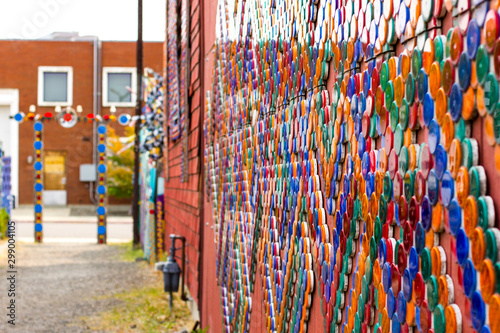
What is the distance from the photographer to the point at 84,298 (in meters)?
9.22

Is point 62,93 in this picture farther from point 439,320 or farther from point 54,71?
point 439,320

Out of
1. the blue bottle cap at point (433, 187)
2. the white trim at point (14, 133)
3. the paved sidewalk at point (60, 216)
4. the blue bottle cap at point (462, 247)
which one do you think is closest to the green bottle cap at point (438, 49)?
the blue bottle cap at point (433, 187)

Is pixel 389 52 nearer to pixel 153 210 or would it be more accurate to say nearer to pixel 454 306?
pixel 454 306

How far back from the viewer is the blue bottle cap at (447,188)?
4.37 feet

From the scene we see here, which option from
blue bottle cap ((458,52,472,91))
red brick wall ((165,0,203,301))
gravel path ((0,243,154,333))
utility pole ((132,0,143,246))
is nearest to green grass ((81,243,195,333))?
gravel path ((0,243,154,333))

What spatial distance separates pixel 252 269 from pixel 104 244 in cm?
1451

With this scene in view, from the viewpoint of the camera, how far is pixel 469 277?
4.17ft

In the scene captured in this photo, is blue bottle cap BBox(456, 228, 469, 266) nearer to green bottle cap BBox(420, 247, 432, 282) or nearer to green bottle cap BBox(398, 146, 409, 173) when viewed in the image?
green bottle cap BBox(420, 247, 432, 282)

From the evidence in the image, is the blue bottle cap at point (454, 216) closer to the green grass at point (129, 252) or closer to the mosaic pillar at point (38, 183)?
the green grass at point (129, 252)

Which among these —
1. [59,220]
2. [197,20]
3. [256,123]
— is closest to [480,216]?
[256,123]

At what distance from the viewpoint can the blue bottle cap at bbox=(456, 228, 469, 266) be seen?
4.20 feet

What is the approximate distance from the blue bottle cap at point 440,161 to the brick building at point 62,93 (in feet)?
109

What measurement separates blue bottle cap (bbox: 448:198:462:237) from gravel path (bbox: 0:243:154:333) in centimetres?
635

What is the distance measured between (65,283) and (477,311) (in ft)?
32.8
